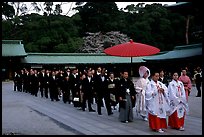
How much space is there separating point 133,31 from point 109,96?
50.2 metres

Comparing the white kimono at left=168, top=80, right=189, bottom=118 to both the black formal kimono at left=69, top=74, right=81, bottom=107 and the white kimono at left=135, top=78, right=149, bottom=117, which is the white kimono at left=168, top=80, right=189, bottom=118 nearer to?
the white kimono at left=135, top=78, right=149, bottom=117

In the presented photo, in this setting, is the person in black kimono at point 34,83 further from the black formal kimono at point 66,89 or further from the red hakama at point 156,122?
the red hakama at point 156,122

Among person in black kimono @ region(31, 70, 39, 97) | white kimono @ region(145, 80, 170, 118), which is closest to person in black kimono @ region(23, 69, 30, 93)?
person in black kimono @ region(31, 70, 39, 97)

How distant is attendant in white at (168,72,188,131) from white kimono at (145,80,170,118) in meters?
0.16

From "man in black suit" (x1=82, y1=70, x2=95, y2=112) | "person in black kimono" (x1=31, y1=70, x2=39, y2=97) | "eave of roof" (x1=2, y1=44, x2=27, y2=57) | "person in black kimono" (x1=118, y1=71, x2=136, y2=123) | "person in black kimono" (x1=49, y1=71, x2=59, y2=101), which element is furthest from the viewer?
"eave of roof" (x1=2, y1=44, x2=27, y2=57)

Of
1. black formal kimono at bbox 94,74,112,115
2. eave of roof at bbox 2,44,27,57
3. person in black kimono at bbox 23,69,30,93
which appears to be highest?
eave of roof at bbox 2,44,27,57

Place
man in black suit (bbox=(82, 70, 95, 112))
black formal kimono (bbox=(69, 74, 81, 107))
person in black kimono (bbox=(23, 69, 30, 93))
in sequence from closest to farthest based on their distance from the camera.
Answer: man in black suit (bbox=(82, 70, 95, 112)), black formal kimono (bbox=(69, 74, 81, 107)), person in black kimono (bbox=(23, 69, 30, 93))

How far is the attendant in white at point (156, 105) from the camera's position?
28.0 feet

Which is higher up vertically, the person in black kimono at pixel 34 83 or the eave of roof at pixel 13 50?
the eave of roof at pixel 13 50

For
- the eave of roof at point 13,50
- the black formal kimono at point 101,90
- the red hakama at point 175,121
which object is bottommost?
the red hakama at point 175,121

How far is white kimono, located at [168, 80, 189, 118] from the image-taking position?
8.84 meters

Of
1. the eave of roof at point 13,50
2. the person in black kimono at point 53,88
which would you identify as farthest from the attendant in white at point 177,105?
the eave of roof at point 13,50

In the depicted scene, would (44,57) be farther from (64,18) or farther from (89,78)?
(89,78)

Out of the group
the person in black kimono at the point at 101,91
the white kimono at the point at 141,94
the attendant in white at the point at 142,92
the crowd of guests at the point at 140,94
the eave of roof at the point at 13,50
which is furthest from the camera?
the eave of roof at the point at 13,50
